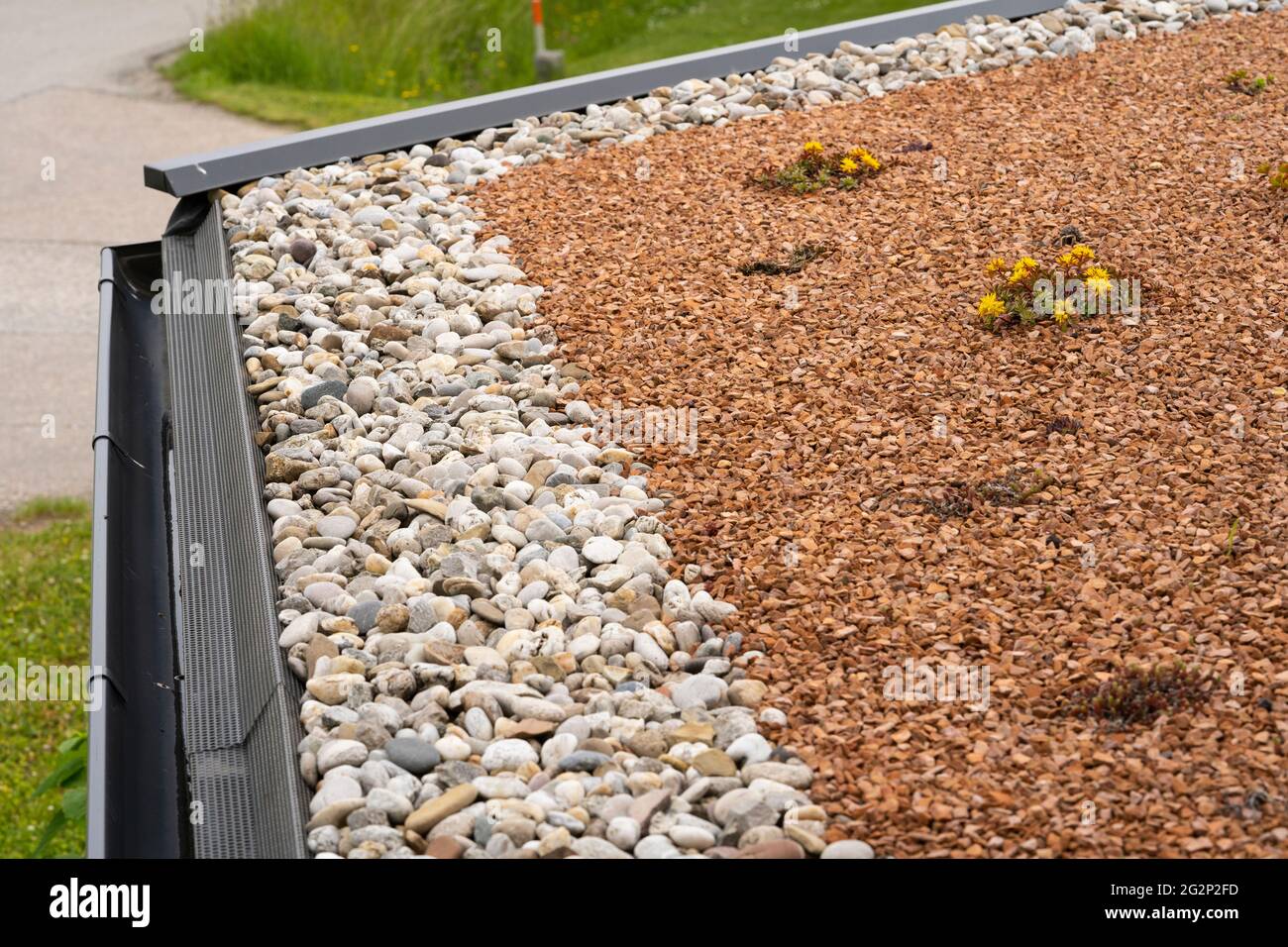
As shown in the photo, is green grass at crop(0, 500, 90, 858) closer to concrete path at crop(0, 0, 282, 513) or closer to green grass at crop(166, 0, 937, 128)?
concrete path at crop(0, 0, 282, 513)

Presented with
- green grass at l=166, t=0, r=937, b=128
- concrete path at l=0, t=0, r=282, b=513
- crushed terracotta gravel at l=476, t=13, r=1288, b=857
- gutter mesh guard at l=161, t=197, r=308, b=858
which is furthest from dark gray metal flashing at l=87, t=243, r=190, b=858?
green grass at l=166, t=0, r=937, b=128

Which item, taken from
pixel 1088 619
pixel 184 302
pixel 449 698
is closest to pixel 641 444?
pixel 449 698

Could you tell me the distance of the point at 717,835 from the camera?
7.07 feet

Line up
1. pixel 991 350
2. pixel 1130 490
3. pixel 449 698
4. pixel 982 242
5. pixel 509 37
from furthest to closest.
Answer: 1. pixel 509 37
2. pixel 982 242
3. pixel 991 350
4. pixel 1130 490
5. pixel 449 698

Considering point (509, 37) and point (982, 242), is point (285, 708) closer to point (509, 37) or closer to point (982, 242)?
point (982, 242)

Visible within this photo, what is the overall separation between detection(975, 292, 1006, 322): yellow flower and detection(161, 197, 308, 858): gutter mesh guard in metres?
1.94

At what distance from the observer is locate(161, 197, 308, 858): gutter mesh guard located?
2369 mm

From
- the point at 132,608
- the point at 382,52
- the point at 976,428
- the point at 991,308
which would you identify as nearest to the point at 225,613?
the point at 132,608

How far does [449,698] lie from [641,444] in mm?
1000

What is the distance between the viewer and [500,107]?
520 cm

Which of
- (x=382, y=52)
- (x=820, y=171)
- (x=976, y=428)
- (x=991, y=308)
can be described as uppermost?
(x=382, y=52)

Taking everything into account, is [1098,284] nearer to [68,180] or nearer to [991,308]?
[991,308]

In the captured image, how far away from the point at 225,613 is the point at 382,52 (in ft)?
26.5

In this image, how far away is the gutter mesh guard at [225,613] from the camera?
237 centimetres
